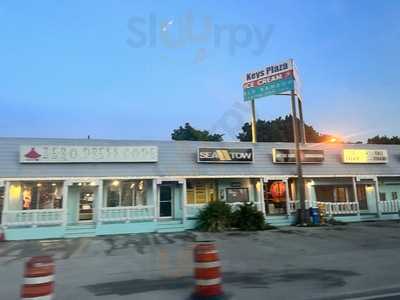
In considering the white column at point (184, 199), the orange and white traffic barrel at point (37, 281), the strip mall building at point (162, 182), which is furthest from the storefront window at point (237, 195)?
the orange and white traffic barrel at point (37, 281)

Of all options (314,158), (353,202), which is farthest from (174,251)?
(353,202)

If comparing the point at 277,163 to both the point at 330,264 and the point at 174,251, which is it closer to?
the point at 174,251

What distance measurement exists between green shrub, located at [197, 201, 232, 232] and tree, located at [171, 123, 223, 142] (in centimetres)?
3191

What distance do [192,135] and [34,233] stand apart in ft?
120

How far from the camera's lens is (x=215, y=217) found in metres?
19.6

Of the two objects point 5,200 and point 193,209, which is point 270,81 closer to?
point 193,209

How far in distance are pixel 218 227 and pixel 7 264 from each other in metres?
10.3

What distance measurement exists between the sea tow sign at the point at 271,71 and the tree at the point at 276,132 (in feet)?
88.0

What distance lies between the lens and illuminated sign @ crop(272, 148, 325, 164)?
22.9 metres

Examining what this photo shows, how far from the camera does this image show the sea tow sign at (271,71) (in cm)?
2455

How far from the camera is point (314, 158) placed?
2345cm

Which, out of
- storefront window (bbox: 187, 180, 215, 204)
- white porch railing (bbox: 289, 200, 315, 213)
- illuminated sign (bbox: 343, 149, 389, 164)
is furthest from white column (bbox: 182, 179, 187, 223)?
illuminated sign (bbox: 343, 149, 389, 164)

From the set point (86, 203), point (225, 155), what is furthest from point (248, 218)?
point (86, 203)

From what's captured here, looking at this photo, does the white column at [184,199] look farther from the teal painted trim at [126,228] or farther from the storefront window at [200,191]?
the storefront window at [200,191]
